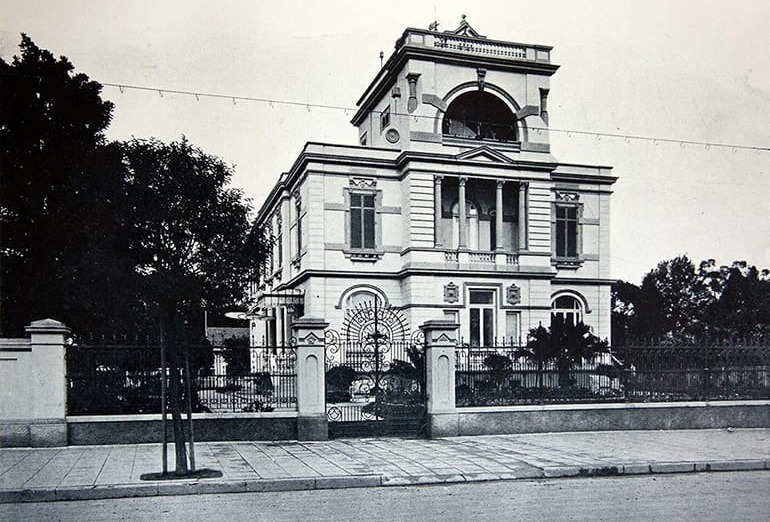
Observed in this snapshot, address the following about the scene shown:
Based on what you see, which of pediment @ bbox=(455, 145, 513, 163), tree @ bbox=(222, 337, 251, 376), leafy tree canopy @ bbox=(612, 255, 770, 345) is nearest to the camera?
tree @ bbox=(222, 337, 251, 376)

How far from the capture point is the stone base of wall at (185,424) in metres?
13.5

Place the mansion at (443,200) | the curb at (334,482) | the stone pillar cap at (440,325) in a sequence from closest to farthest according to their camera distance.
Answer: the curb at (334,482) → the stone pillar cap at (440,325) → the mansion at (443,200)

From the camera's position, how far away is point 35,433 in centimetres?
1312

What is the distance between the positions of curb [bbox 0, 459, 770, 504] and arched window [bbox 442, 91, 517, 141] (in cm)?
2141

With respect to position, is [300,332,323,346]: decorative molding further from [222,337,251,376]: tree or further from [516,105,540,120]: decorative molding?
[516,105,540,120]: decorative molding

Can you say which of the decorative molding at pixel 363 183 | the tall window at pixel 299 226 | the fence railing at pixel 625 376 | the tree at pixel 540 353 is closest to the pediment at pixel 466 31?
the decorative molding at pixel 363 183

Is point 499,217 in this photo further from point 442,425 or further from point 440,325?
point 442,425

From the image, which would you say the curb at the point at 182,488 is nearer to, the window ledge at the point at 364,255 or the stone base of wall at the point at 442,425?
the stone base of wall at the point at 442,425

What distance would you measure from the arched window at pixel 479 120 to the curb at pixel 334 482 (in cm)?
2141

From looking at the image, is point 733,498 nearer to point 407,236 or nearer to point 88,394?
point 88,394

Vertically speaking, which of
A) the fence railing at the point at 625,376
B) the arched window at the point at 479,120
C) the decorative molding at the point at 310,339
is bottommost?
the fence railing at the point at 625,376

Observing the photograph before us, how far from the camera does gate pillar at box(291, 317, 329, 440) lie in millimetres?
14375

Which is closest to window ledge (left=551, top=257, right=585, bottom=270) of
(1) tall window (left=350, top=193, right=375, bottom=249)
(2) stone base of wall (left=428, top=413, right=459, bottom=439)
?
(1) tall window (left=350, top=193, right=375, bottom=249)

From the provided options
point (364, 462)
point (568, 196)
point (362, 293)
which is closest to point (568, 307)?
point (568, 196)
